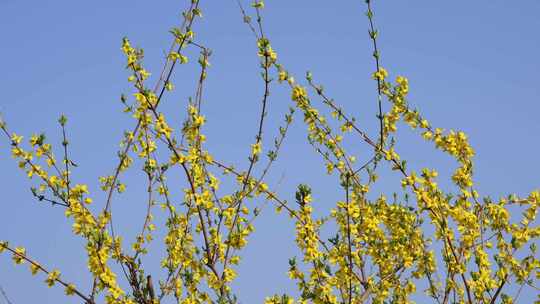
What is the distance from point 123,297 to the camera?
17.8 ft

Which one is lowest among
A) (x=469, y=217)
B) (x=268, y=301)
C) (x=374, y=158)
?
(x=268, y=301)

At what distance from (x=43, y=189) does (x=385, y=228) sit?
319cm

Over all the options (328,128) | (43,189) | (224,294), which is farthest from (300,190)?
(43,189)

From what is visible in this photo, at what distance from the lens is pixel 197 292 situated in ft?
18.5

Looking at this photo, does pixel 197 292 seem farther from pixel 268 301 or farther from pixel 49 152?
pixel 49 152

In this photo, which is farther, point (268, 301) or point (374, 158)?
point (374, 158)

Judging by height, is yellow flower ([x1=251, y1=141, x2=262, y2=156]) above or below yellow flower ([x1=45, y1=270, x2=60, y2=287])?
above

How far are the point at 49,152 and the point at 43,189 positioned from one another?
335 millimetres

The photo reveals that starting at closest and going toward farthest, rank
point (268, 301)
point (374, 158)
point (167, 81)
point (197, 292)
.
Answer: point (268, 301) → point (197, 292) → point (167, 81) → point (374, 158)

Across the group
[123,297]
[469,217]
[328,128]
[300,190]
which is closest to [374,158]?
[328,128]

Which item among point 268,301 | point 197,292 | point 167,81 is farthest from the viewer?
point 167,81

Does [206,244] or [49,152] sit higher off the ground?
[49,152]

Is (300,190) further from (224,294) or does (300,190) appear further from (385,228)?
(385,228)

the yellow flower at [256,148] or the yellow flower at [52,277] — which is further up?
the yellow flower at [256,148]
